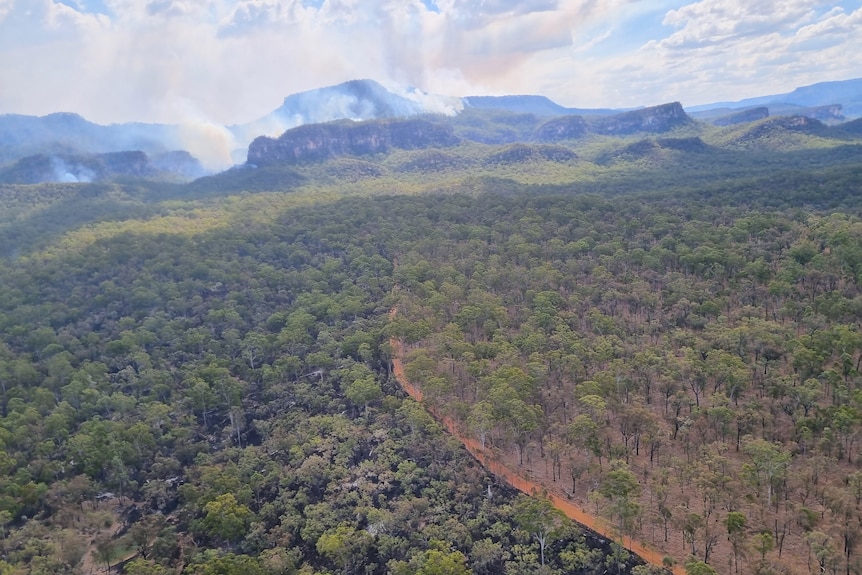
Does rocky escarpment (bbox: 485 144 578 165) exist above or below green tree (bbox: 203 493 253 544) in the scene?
above

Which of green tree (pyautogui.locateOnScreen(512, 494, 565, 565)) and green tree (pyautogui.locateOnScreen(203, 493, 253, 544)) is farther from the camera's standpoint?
green tree (pyautogui.locateOnScreen(203, 493, 253, 544))

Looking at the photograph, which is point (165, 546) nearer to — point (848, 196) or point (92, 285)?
point (92, 285)

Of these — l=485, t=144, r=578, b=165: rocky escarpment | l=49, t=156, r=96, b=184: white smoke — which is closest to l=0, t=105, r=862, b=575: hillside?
l=485, t=144, r=578, b=165: rocky escarpment

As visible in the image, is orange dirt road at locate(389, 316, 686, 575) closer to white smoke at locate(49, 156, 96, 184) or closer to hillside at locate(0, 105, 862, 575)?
hillside at locate(0, 105, 862, 575)

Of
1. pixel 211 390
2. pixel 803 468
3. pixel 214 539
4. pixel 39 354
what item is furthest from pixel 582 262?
pixel 39 354

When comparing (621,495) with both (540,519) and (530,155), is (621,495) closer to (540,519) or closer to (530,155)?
(540,519)

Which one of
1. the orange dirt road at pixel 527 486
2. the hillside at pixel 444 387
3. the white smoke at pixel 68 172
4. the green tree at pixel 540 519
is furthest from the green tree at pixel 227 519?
the white smoke at pixel 68 172

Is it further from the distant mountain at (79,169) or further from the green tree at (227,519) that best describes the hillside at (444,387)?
the distant mountain at (79,169)

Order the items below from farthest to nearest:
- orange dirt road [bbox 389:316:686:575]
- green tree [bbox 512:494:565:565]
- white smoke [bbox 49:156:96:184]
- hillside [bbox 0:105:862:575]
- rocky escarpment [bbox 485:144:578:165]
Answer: rocky escarpment [bbox 485:144:578:165] → white smoke [bbox 49:156:96:184] → hillside [bbox 0:105:862:575] → orange dirt road [bbox 389:316:686:575] → green tree [bbox 512:494:565:565]

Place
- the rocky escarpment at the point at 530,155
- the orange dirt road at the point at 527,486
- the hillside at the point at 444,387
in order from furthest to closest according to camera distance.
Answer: the rocky escarpment at the point at 530,155 < the hillside at the point at 444,387 < the orange dirt road at the point at 527,486
